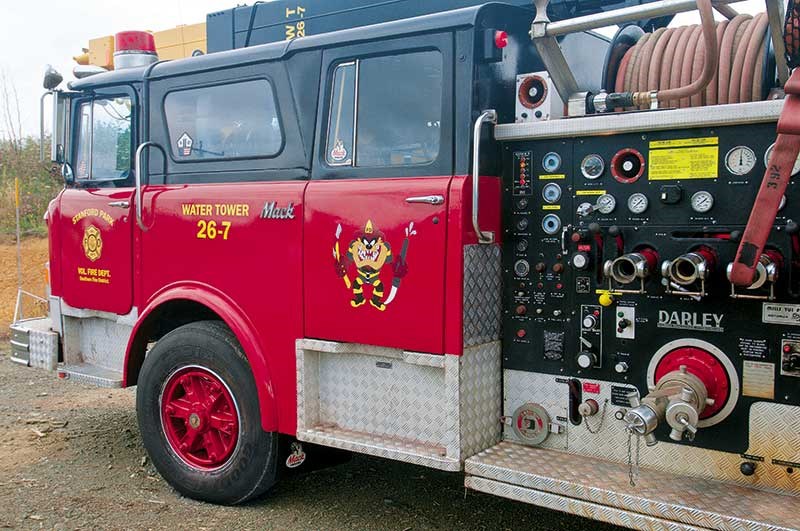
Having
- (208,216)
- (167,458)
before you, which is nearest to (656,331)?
(208,216)

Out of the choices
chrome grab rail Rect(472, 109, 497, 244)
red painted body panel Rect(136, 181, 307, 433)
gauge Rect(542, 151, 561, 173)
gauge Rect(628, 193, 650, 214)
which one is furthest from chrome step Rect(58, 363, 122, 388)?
gauge Rect(628, 193, 650, 214)

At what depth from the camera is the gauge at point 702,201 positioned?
11.2 feet

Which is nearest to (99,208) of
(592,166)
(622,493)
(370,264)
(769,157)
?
(370,264)

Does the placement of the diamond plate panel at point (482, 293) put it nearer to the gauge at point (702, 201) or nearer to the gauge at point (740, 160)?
the gauge at point (702, 201)

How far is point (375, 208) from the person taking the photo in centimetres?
400

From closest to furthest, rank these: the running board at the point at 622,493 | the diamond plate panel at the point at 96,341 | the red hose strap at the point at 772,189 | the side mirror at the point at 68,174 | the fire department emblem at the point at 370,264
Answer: the red hose strap at the point at 772,189, the running board at the point at 622,493, the fire department emblem at the point at 370,264, the diamond plate panel at the point at 96,341, the side mirror at the point at 68,174

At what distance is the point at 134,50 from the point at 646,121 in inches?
141

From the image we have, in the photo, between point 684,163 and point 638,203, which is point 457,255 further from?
point 684,163

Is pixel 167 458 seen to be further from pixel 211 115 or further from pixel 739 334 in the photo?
pixel 739 334

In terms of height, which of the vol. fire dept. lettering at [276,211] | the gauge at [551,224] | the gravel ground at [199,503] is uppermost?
the vol. fire dept. lettering at [276,211]

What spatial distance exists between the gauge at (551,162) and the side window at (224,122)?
152 centimetres

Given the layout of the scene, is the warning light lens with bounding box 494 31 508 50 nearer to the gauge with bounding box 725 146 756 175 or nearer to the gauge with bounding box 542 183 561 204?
the gauge with bounding box 542 183 561 204

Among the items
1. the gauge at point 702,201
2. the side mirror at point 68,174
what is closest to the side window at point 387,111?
the gauge at point 702,201

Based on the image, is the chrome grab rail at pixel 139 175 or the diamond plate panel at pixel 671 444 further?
the chrome grab rail at pixel 139 175
